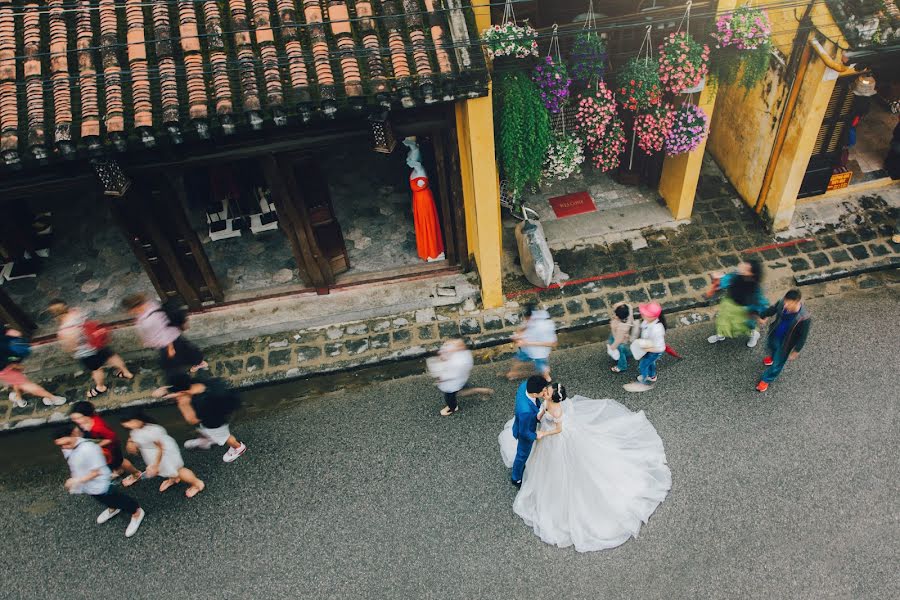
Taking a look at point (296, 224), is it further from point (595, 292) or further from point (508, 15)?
point (595, 292)

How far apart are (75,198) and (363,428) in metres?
8.41

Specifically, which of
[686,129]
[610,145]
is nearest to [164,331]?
[610,145]

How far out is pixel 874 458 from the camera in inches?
314

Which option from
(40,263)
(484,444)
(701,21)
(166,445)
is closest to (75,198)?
(40,263)

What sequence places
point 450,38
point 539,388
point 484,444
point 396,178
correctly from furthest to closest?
point 396,178 → point 484,444 → point 450,38 → point 539,388

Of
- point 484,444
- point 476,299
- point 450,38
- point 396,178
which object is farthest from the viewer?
point 396,178

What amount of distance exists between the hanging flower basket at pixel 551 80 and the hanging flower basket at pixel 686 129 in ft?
6.69

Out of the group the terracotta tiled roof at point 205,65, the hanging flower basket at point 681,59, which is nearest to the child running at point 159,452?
the terracotta tiled roof at point 205,65

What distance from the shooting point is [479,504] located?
314 inches

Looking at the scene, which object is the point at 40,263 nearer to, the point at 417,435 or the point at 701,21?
the point at 417,435

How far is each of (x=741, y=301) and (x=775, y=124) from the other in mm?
3643

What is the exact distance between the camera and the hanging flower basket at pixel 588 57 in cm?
846

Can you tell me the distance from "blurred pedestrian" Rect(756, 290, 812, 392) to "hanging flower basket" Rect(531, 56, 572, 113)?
12.6 ft

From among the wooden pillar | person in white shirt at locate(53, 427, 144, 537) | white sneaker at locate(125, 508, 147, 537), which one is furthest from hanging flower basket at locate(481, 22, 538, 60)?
white sneaker at locate(125, 508, 147, 537)
